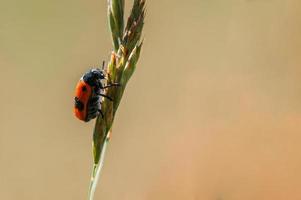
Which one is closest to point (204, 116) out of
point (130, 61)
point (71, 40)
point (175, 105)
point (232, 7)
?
point (175, 105)

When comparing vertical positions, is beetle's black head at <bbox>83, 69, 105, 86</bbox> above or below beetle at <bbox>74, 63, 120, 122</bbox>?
above

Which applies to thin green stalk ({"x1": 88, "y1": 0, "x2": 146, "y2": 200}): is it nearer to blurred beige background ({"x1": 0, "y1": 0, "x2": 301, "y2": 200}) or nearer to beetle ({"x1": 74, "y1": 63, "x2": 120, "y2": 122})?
beetle ({"x1": 74, "y1": 63, "x2": 120, "y2": 122})

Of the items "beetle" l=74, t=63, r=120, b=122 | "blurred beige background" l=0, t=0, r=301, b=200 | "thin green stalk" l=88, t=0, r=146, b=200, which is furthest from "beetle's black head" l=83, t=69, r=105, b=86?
"blurred beige background" l=0, t=0, r=301, b=200

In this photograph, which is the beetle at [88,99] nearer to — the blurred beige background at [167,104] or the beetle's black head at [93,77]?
the beetle's black head at [93,77]

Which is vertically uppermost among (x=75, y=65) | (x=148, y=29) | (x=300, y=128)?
(x=148, y=29)

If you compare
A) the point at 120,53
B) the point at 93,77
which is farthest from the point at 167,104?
the point at 120,53

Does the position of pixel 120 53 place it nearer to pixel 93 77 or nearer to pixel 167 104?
pixel 93 77

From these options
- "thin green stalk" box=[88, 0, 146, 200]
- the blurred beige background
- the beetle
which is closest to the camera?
"thin green stalk" box=[88, 0, 146, 200]

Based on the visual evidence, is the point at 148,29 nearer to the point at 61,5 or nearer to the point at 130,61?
the point at 61,5
